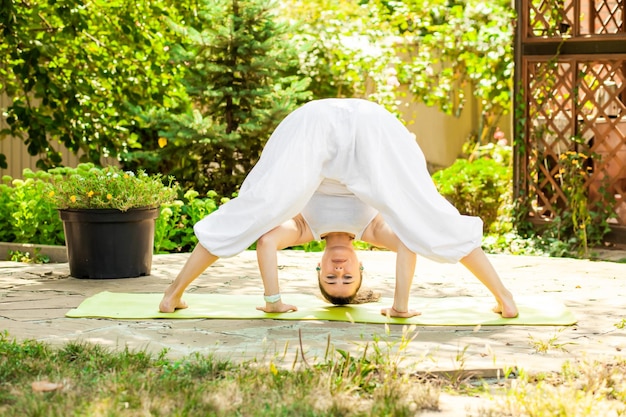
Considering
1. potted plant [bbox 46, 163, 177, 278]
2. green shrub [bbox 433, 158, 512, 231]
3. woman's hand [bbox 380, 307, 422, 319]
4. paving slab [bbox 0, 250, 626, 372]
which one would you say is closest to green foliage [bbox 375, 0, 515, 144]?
green shrub [bbox 433, 158, 512, 231]

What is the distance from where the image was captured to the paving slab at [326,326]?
419cm

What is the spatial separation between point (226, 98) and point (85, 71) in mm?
1649

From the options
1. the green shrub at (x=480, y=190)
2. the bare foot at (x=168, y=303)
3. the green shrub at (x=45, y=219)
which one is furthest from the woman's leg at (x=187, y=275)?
the green shrub at (x=480, y=190)

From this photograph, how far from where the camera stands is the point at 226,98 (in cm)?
961

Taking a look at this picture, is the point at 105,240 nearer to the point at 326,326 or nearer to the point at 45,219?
the point at 45,219

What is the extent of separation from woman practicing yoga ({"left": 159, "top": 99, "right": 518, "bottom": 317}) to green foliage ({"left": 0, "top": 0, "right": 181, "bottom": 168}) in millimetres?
4394

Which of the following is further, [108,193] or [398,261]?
[108,193]

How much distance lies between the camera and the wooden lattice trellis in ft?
28.8

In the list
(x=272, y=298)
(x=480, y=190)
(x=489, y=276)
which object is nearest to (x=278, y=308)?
(x=272, y=298)

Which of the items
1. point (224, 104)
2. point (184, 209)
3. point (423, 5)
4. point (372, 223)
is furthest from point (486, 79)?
point (372, 223)

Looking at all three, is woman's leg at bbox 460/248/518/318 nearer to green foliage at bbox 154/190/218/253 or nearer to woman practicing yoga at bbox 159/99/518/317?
woman practicing yoga at bbox 159/99/518/317

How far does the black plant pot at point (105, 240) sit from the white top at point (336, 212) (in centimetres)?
172

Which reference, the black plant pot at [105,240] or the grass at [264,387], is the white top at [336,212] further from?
the black plant pot at [105,240]

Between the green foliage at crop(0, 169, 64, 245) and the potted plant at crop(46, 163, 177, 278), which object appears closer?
the potted plant at crop(46, 163, 177, 278)
